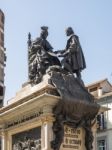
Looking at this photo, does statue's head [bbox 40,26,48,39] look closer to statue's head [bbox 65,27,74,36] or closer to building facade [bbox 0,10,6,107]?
statue's head [bbox 65,27,74,36]

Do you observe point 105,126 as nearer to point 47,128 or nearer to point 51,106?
point 51,106

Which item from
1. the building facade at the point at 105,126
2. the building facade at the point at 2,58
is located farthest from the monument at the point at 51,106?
the building facade at the point at 2,58

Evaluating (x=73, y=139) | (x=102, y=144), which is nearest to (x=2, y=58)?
(x=102, y=144)

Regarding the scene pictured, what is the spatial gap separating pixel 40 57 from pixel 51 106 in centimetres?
206

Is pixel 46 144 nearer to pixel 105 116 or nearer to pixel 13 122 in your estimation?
pixel 13 122

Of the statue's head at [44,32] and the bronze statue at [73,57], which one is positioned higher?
the statue's head at [44,32]

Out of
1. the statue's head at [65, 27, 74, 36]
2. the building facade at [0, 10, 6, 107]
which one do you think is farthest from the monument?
the building facade at [0, 10, 6, 107]

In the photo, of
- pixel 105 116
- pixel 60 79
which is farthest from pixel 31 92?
pixel 105 116

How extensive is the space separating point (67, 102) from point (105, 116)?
3383 cm

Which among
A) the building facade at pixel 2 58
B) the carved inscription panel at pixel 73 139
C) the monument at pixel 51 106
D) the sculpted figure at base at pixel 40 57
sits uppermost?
the building facade at pixel 2 58

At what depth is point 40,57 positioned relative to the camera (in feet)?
53.3

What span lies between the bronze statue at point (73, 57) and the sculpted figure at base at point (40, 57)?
293 mm

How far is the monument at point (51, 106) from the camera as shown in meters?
14.8

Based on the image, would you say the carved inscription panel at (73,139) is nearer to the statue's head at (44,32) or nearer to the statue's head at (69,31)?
the statue's head at (69,31)
